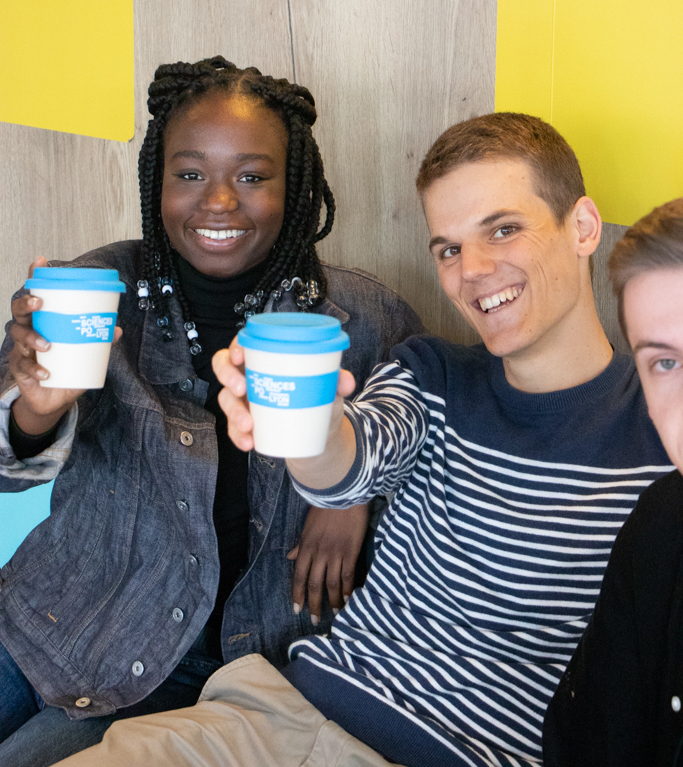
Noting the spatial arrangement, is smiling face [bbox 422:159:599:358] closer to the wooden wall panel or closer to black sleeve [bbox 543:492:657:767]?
black sleeve [bbox 543:492:657:767]

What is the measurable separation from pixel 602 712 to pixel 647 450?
482 millimetres

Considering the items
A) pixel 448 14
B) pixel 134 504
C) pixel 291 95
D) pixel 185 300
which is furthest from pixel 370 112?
pixel 134 504

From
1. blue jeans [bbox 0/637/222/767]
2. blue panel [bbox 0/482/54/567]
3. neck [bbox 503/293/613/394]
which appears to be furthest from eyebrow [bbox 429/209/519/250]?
blue panel [bbox 0/482/54/567]

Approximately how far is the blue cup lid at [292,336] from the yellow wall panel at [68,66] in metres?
1.64

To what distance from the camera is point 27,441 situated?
1.49m

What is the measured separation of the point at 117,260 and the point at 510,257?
98 centimetres

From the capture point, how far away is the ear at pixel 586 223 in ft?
4.96

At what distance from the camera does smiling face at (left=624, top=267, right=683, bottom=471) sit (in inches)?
34.9

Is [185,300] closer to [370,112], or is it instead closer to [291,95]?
[291,95]

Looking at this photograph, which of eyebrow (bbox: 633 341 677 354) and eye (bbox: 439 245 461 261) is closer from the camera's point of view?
eyebrow (bbox: 633 341 677 354)

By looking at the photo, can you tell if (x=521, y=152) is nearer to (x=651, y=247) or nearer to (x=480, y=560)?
(x=651, y=247)

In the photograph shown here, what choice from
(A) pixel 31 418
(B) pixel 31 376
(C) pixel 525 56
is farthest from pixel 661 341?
(C) pixel 525 56

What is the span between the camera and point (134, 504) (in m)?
1.75

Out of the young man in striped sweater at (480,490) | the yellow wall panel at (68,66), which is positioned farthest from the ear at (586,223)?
the yellow wall panel at (68,66)
